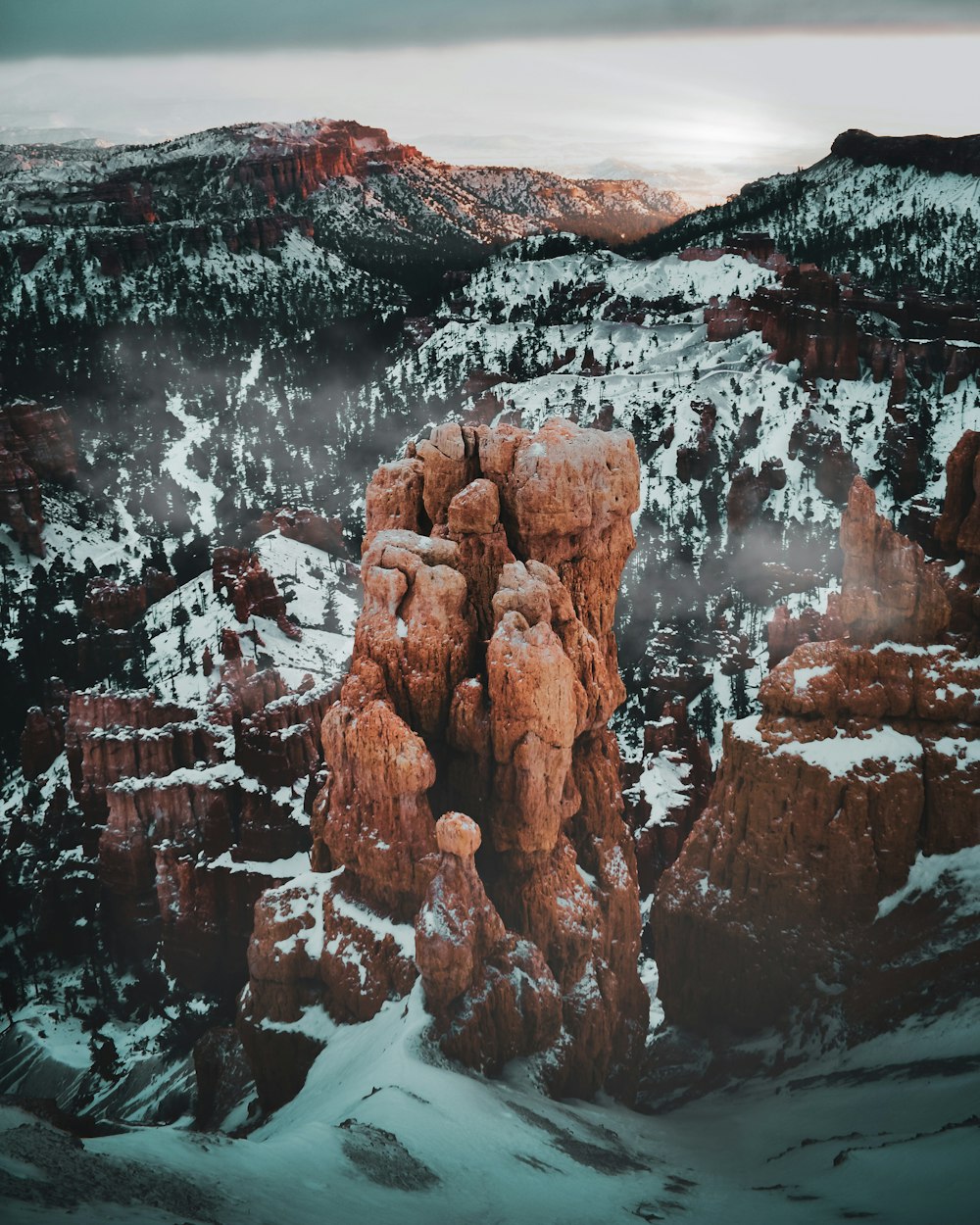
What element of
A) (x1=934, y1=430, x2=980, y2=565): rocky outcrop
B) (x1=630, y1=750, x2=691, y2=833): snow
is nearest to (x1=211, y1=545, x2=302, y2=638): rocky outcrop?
(x1=630, y1=750, x2=691, y2=833): snow

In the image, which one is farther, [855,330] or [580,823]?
[855,330]

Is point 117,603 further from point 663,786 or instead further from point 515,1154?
point 515,1154

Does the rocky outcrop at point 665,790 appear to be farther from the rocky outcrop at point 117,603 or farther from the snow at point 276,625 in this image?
the rocky outcrop at point 117,603

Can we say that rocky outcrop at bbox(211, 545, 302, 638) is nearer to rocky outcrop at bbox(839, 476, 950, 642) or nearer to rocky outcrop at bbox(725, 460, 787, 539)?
rocky outcrop at bbox(839, 476, 950, 642)

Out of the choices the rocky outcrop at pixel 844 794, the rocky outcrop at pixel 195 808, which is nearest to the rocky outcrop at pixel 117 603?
the rocky outcrop at pixel 195 808

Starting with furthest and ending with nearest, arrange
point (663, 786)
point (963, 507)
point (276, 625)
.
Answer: point (276, 625)
point (663, 786)
point (963, 507)

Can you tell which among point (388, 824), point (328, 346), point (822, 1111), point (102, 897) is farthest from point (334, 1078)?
point (328, 346)

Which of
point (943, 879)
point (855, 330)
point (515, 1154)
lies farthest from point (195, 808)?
point (855, 330)
